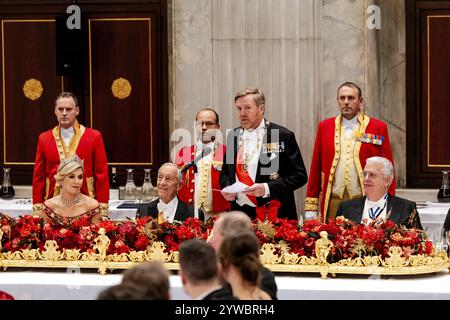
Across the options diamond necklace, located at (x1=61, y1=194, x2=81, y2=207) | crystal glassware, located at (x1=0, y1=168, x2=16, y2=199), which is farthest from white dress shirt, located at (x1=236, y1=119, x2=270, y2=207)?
crystal glassware, located at (x1=0, y1=168, x2=16, y2=199)

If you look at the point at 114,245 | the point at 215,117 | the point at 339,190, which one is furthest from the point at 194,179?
the point at 114,245

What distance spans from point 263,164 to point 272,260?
1713mm

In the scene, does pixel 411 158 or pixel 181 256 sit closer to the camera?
pixel 181 256

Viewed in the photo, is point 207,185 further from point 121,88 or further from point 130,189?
point 121,88

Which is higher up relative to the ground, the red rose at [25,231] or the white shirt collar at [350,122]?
the white shirt collar at [350,122]

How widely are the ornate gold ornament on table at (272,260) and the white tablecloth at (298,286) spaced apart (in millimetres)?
47

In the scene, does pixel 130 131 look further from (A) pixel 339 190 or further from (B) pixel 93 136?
(A) pixel 339 190

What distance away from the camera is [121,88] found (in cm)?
1049

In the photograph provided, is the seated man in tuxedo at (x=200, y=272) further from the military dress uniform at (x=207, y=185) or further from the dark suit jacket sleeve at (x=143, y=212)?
the military dress uniform at (x=207, y=185)

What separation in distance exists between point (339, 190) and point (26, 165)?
3.95 metres

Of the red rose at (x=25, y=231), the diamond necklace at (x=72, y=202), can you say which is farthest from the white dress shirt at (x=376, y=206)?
the red rose at (x=25, y=231)

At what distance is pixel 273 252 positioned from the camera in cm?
559

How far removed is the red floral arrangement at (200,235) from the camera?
218 inches

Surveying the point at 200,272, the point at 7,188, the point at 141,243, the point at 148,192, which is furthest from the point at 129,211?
the point at 200,272
